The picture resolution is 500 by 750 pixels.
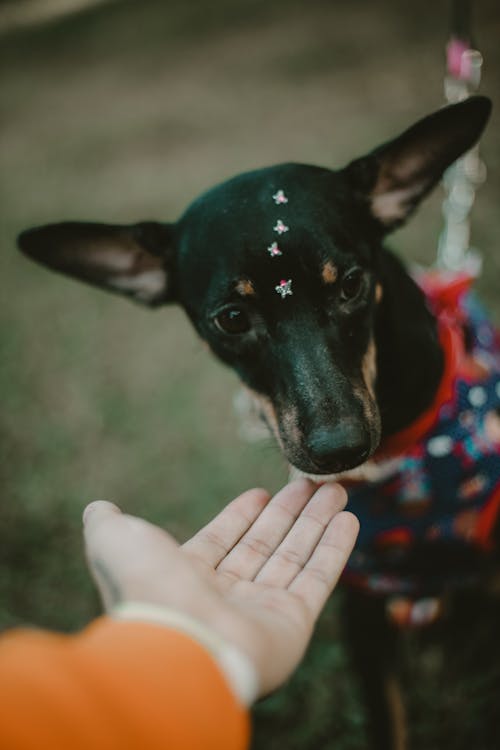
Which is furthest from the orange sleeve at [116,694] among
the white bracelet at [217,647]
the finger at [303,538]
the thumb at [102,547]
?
the finger at [303,538]

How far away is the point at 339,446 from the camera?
1301mm

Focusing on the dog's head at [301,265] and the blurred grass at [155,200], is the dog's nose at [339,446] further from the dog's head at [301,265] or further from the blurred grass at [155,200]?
the blurred grass at [155,200]

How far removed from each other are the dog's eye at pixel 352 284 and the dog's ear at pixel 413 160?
1.01 feet

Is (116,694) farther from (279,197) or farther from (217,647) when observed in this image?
(279,197)

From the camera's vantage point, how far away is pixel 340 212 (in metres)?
1.57

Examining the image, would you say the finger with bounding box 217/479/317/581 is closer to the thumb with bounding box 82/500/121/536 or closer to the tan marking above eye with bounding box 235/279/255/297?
the thumb with bounding box 82/500/121/536

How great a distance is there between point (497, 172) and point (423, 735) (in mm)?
3193

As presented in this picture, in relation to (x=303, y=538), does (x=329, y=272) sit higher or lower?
higher

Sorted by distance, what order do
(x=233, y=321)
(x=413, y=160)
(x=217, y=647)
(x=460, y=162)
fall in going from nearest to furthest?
1. (x=217, y=647)
2. (x=233, y=321)
3. (x=413, y=160)
4. (x=460, y=162)

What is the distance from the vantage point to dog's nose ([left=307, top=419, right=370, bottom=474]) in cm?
130

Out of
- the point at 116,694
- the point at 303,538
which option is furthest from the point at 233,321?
the point at 116,694

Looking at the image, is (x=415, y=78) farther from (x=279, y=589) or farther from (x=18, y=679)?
(x=18, y=679)

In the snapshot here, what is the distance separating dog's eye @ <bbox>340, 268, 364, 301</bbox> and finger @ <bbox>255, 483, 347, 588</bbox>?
1.64ft

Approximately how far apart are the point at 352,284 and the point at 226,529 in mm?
708
